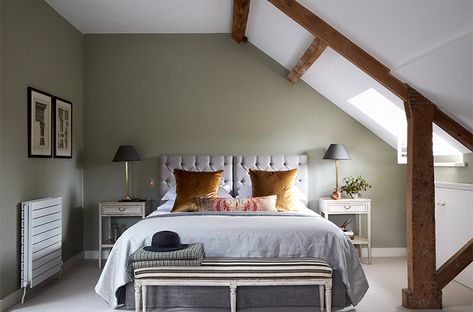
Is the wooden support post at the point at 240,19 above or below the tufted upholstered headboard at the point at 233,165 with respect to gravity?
above

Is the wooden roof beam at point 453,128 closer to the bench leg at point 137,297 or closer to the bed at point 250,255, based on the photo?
the bed at point 250,255

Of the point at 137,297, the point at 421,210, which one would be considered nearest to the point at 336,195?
the point at 421,210

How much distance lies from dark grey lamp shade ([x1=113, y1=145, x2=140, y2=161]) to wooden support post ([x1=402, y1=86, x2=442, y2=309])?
3160 millimetres

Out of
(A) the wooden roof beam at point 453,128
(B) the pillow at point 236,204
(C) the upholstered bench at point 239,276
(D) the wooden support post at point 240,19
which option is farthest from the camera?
(B) the pillow at point 236,204

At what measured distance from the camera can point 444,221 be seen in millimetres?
4488

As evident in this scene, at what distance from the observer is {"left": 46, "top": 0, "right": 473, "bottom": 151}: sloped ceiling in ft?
9.50

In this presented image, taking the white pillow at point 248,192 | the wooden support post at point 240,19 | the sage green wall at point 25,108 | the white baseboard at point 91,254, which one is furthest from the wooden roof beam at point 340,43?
the white baseboard at point 91,254

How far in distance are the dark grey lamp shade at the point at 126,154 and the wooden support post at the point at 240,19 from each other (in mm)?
1922

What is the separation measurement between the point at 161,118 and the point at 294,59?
187 cm

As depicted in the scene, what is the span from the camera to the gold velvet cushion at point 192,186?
4.66 metres

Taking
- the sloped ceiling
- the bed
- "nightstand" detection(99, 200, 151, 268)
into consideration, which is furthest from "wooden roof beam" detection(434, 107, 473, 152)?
"nightstand" detection(99, 200, 151, 268)

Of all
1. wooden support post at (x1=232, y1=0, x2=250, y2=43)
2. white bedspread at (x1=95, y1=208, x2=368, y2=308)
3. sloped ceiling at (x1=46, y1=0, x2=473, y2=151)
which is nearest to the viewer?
sloped ceiling at (x1=46, y1=0, x2=473, y2=151)

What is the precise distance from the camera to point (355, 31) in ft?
11.8

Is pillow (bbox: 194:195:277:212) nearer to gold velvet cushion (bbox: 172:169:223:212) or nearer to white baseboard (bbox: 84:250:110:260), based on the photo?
gold velvet cushion (bbox: 172:169:223:212)
